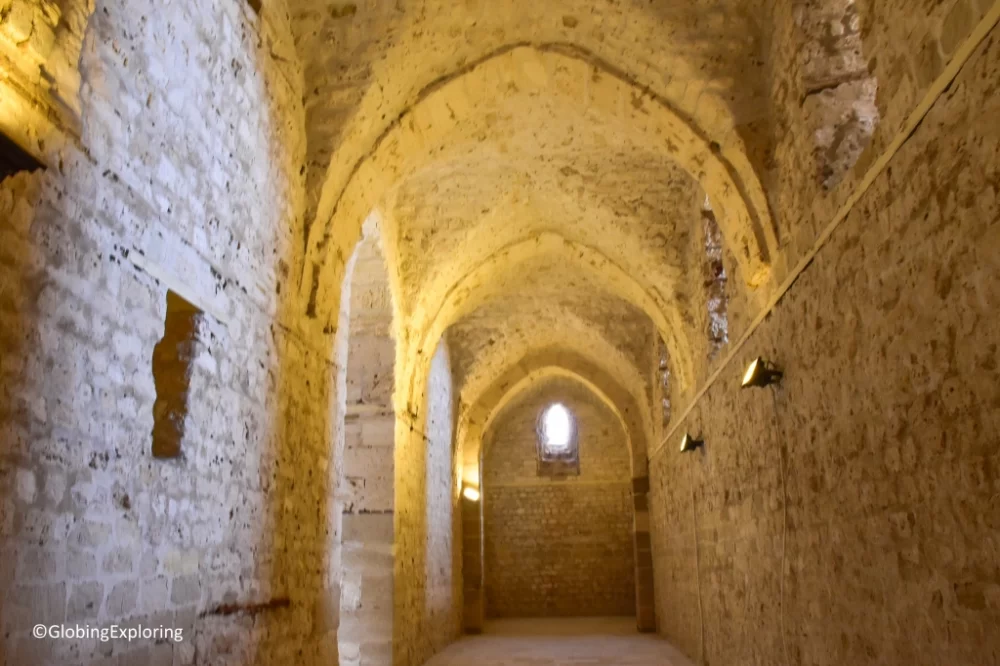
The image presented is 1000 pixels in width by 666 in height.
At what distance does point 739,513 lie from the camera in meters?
5.44

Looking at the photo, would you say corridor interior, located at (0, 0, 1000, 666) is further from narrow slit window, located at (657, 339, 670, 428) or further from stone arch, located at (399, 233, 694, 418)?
narrow slit window, located at (657, 339, 670, 428)

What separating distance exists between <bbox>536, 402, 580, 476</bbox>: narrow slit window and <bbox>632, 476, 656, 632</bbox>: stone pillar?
3.92m

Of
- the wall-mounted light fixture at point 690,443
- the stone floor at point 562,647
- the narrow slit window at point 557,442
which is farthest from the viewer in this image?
the narrow slit window at point 557,442

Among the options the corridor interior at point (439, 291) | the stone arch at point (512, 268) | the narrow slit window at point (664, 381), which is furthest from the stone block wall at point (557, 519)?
the stone arch at point (512, 268)

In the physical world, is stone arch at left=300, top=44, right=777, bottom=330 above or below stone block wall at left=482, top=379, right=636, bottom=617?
above

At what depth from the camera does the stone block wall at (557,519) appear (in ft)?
49.4

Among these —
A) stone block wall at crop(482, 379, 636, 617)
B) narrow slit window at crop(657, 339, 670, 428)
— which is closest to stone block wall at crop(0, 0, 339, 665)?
narrow slit window at crop(657, 339, 670, 428)

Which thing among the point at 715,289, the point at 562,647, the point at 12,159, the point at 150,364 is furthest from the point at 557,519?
the point at 12,159

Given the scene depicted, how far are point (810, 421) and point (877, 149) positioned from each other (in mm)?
1397

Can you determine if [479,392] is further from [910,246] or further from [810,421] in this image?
[910,246]

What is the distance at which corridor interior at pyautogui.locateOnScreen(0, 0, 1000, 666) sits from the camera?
2434 millimetres

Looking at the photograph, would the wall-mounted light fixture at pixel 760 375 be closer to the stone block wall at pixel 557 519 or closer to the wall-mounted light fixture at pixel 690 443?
the wall-mounted light fixture at pixel 690 443

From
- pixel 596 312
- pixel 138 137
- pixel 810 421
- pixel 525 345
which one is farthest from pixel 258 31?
pixel 525 345

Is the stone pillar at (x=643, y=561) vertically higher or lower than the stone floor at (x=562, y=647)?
higher
